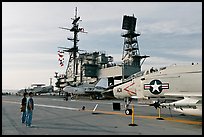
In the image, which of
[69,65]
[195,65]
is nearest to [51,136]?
[195,65]

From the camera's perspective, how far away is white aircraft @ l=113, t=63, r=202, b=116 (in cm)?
1143

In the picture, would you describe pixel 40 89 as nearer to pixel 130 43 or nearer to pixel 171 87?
pixel 130 43

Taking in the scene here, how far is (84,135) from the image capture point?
28.8 feet

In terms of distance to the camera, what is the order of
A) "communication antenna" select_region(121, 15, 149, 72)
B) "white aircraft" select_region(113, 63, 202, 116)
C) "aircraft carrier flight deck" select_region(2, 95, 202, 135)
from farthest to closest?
"communication antenna" select_region(121, 15, 149, 72)
"white aircraft" select_region(113, 63, 202, 116)
"aircraft carrier flight deck" select_region(2, 95, 202, 135)

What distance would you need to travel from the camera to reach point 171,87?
13289 mm

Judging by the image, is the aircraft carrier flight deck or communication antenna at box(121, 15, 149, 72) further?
communication antenna at box(121, 15, 149, 72)

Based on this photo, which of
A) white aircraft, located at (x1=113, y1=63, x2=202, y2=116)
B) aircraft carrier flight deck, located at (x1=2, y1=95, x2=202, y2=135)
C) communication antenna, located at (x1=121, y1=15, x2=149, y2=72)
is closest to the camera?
aircraft carrier flight deck, located at (x1=2, y1=95, x2=202, y2=135)

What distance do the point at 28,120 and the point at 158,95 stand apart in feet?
25.6

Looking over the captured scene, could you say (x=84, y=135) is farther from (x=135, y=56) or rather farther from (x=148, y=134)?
(x=135, y=56)

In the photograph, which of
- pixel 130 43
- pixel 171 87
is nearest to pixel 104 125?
pixel 171 87

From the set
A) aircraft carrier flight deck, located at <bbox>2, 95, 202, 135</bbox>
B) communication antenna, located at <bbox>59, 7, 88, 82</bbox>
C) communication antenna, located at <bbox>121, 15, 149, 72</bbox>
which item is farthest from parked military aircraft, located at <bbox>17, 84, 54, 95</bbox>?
aircraft carrier flight deck, located at <bbox>2, 95, 202, 135</bbox>

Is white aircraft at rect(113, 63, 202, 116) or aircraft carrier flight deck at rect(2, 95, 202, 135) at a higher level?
white aircraft at rect(113, 63, 202, 116)

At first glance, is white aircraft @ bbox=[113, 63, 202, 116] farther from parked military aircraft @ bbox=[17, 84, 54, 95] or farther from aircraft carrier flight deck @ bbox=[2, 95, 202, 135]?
parked military aircraft @ bbox=[17, 84, 54, 95]

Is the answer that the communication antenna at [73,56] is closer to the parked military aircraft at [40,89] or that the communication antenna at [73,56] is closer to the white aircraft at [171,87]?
the parked military aircraft at [40,89]
